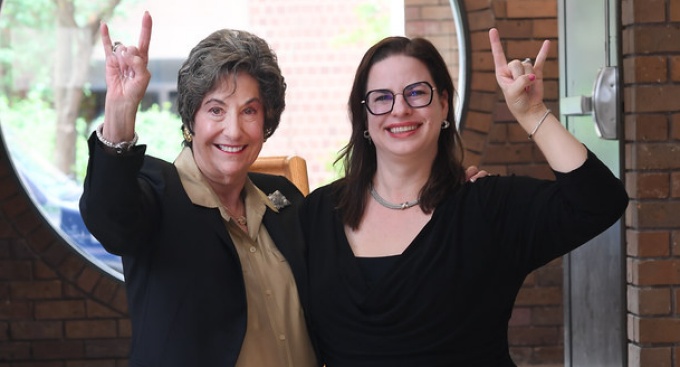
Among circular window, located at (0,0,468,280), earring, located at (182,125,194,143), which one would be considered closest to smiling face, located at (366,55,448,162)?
earring, located at (182,125,194,143)

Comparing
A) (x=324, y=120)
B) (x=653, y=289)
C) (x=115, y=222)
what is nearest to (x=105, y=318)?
(x=324, y=120)

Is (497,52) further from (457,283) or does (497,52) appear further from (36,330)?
(36,330)

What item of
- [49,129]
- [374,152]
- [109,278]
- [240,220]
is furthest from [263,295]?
[49,129]

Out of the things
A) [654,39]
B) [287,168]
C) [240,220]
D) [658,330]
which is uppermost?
[654,39]

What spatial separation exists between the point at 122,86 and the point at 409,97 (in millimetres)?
623

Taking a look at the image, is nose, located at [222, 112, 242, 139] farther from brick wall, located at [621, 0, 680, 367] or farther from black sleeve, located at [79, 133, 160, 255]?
brick wall, located at [621, 0, 680, 367]

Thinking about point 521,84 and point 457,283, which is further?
point 457,283

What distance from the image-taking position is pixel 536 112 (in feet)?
6.78

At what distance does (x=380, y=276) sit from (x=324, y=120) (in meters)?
3.65

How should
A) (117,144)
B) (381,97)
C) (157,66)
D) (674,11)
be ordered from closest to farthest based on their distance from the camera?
(117,144) < (381,97) < (674,11) < (157,66)

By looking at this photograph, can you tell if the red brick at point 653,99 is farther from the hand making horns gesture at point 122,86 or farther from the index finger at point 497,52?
the hand making horns gesture at point 122,86

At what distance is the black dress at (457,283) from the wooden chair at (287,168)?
0.86 m

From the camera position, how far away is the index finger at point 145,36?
195 centimetres

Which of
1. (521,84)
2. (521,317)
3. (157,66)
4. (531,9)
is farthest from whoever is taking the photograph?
(157,66)
